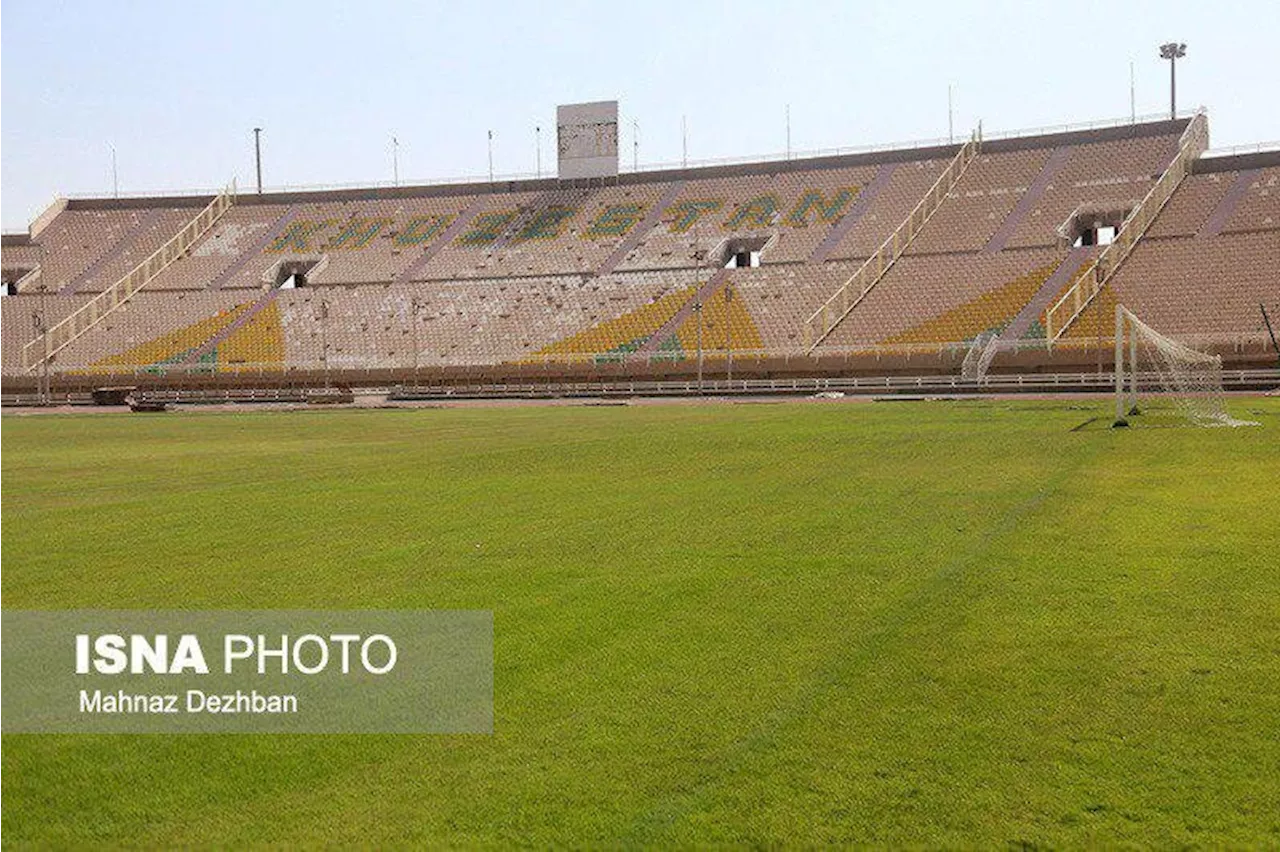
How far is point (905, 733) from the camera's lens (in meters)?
4.38

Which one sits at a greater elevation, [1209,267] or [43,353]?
[1209,267]

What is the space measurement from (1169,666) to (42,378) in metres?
67.6

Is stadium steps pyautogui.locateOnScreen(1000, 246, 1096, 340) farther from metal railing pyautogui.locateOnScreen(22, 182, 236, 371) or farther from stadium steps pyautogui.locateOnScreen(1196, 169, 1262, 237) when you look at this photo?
metal railing pyautogui.locateOnScreen(22, 182, 236, 371)

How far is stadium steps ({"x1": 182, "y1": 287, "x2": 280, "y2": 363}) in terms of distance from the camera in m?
65.9

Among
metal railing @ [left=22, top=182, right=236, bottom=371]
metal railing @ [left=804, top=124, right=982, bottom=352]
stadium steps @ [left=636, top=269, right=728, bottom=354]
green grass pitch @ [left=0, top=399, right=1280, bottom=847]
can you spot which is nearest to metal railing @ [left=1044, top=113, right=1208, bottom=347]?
metal railing @ [left=804, top=124, right=982, bottom=352]

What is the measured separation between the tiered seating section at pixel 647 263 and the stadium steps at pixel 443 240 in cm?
16

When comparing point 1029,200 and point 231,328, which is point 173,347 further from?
point 1029,200

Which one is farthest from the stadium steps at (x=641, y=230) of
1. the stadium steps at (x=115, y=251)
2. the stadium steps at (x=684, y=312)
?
the stadium steps at (x=115, y=251)

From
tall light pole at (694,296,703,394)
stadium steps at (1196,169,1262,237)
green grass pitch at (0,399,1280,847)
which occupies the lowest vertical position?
green grass pitch at (0,399,1280,847)

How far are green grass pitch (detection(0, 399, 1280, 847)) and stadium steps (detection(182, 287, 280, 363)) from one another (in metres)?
54.5

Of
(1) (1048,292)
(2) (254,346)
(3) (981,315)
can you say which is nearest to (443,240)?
(2) (254,346)

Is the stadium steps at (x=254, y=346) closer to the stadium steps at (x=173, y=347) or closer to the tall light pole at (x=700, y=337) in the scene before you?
the stadium steps at (x=173, y=347)

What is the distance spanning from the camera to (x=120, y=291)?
72562mm

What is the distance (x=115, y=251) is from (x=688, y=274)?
40.3 meters
